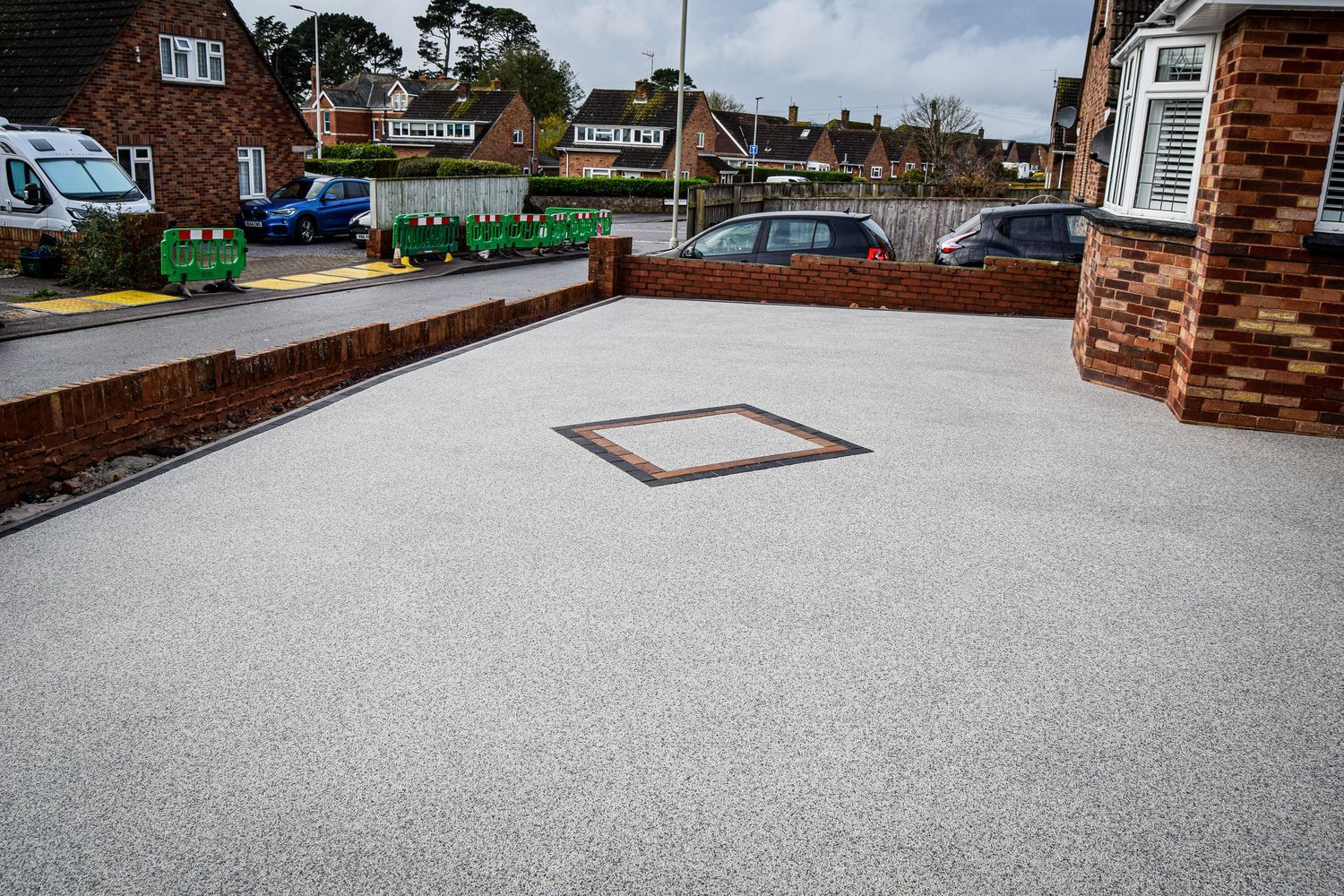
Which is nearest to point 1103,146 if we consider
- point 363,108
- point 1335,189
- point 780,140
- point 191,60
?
point 1335,189

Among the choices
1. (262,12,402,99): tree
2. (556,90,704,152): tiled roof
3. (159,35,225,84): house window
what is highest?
(262,12,402,99): tree

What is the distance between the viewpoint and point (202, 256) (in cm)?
1622

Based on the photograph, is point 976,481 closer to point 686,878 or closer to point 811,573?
point 811,573

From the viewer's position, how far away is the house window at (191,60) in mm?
25406

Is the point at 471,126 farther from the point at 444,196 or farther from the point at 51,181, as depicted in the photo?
the point at 51,181

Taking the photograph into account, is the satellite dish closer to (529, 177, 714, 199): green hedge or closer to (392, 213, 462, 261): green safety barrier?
(392, 213, 462, 261): green safety barrier

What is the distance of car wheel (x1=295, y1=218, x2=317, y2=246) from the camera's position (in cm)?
2512

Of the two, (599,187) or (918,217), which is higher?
(599,187)

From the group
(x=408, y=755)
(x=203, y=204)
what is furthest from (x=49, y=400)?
(x=203, y=204)

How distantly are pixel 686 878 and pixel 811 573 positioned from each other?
6.87 ft

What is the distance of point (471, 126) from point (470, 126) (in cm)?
20

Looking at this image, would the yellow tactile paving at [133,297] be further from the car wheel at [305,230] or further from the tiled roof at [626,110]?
Result: the tiled roof at [626,110]

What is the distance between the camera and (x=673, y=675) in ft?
11.9

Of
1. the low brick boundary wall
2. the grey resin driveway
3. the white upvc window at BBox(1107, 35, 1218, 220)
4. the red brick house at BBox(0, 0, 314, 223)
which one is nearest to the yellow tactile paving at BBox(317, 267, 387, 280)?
the red brick house at BBox(0, 0, 314, 223)
